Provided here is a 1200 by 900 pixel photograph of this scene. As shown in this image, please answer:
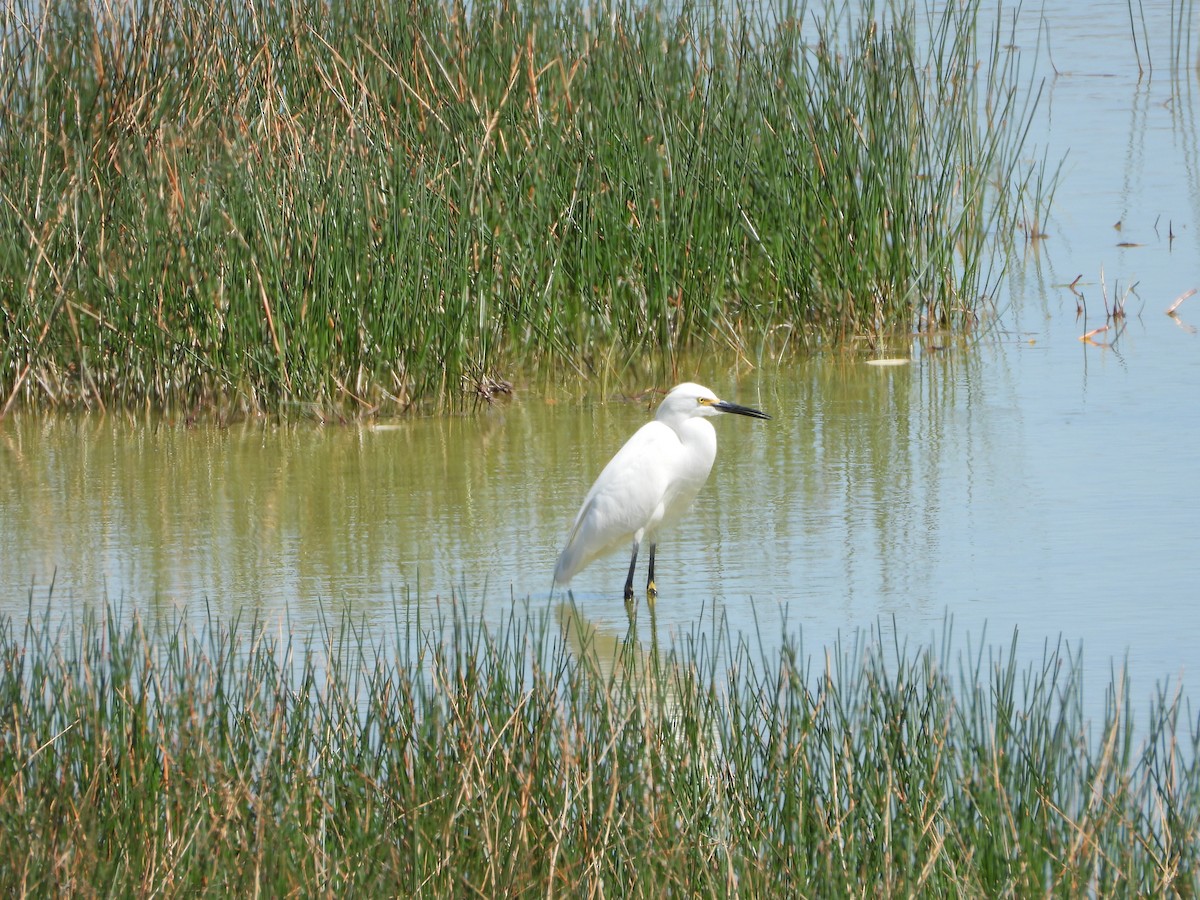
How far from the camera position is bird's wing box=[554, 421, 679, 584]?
488 centimetres

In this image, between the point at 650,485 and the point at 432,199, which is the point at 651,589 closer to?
the point at 650,485

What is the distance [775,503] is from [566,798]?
2758 mm

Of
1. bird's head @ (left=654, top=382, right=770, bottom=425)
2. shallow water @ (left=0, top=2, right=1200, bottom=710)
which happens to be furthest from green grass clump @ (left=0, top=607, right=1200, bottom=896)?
bird's head @ (left=654, top=382, right=770, bottom=425)

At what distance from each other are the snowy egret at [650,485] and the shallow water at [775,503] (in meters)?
0.14

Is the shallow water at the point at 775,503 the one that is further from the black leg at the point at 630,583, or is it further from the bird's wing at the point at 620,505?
the bird's wing at the point at 620,505

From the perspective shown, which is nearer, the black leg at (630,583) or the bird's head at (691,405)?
the black leg at (630,583)

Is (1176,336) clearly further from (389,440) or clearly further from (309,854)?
(309,854)

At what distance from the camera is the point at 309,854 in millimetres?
2939

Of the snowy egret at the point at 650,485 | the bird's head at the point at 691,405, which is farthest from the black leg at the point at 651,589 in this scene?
the bird's head at the point at 691,405

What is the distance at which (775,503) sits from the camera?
562 cm

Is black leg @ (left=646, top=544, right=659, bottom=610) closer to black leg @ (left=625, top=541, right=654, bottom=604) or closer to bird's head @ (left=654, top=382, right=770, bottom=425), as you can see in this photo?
black leg @ (left=625, top=541, right=654, bottom=604)

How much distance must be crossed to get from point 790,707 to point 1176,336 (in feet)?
15.6

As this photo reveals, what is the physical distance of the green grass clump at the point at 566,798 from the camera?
2832 millimetres

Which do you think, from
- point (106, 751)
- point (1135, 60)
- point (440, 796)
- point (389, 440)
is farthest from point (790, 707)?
point (1135, 60)
